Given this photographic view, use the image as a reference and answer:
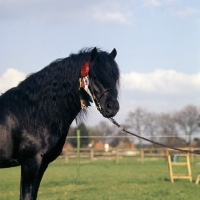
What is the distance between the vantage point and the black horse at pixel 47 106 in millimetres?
4355

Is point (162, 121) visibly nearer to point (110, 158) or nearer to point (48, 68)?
point (110, 158)

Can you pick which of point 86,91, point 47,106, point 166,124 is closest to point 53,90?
point 47,106

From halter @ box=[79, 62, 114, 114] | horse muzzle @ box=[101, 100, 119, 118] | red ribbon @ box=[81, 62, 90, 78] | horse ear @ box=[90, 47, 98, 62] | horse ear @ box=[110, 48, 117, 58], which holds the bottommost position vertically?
horse muzzle @ box=[101, 100, 119, 118]

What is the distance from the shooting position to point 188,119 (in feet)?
183

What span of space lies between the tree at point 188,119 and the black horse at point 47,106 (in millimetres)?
48400

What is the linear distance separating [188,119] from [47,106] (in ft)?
173

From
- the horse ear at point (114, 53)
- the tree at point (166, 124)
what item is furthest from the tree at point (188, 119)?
the horse ear at point (114, 53)

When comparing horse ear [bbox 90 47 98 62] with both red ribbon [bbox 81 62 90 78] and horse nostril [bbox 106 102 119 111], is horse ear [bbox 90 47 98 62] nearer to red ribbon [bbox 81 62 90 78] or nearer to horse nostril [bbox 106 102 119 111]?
red ribbon [bbox 81 62 90 78]

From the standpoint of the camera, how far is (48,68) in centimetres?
481

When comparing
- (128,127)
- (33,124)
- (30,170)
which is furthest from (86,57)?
(128,127)

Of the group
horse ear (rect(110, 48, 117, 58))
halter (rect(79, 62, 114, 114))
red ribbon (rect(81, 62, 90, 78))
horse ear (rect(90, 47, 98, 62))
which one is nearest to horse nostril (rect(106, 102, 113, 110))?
halter (rect(79, 62, 114, 114))

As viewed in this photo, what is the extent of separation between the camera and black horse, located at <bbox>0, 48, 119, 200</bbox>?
436cm

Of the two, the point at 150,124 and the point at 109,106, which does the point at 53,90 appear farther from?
the point at 150,124

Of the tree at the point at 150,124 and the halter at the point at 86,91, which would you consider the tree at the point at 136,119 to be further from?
the halter at the point at 86,91
